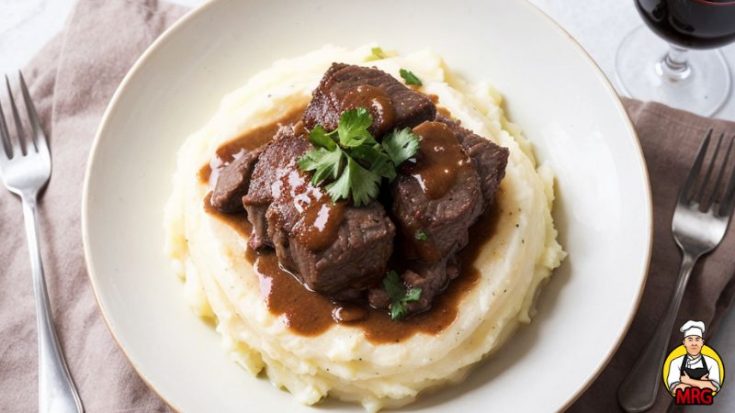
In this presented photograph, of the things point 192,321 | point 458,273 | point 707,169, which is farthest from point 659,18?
point 192,321

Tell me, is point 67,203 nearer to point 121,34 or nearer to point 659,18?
point 121,34

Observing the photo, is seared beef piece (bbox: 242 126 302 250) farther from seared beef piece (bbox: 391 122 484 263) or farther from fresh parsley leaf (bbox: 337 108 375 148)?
seared beef piece (bbox: 391 122 484 263)

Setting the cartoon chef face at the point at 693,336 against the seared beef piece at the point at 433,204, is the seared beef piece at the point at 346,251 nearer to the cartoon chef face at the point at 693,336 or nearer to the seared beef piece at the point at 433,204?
the seared beef piece at the point at 433,204

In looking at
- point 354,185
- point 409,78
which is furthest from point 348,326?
point 409,78

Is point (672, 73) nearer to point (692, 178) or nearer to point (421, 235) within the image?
point (692, 178)

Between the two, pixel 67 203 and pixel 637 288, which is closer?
pixel 637 288

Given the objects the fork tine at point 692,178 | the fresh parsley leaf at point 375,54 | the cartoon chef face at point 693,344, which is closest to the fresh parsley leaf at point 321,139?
the fresh parsley leaf at point 375,54
